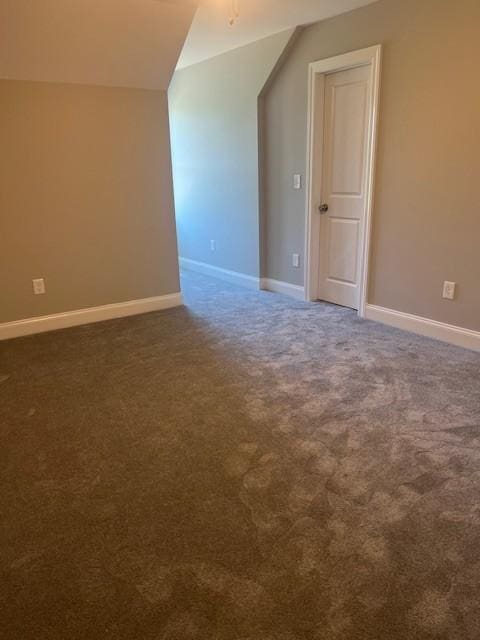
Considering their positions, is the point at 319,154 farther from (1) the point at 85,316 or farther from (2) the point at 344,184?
(1) the point at 85,316

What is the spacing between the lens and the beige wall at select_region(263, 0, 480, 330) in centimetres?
302

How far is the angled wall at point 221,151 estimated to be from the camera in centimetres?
454

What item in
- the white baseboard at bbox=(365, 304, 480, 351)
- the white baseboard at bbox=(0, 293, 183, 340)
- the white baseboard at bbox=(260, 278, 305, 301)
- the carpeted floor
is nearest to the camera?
the carpeted floor

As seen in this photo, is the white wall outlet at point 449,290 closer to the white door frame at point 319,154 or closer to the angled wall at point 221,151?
the white door frame at point 319,154

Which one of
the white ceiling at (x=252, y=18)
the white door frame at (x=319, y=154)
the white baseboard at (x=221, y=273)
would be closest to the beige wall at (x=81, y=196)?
the white ceiling at (x=252, y=18)

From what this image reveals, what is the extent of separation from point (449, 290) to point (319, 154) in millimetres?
1716

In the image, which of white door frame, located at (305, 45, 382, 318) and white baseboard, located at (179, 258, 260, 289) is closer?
white door frame, located at (305, 45, 382, 318)

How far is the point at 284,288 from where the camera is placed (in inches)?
191

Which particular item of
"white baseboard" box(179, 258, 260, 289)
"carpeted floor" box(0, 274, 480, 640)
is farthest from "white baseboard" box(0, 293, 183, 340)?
"white baseboard" box(179, 258, 260, 289)

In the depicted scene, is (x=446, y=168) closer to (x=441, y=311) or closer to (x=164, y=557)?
(x=441, y=311)

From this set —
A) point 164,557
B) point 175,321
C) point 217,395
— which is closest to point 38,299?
point 175,321

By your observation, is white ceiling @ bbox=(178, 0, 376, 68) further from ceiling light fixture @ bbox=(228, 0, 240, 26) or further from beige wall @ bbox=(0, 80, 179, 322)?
beige wall @ bbox=(0, 80, 179, 322)

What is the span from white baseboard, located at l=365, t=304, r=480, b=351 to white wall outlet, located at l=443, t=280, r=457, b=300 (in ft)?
0.69

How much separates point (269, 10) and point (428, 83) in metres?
1.34
